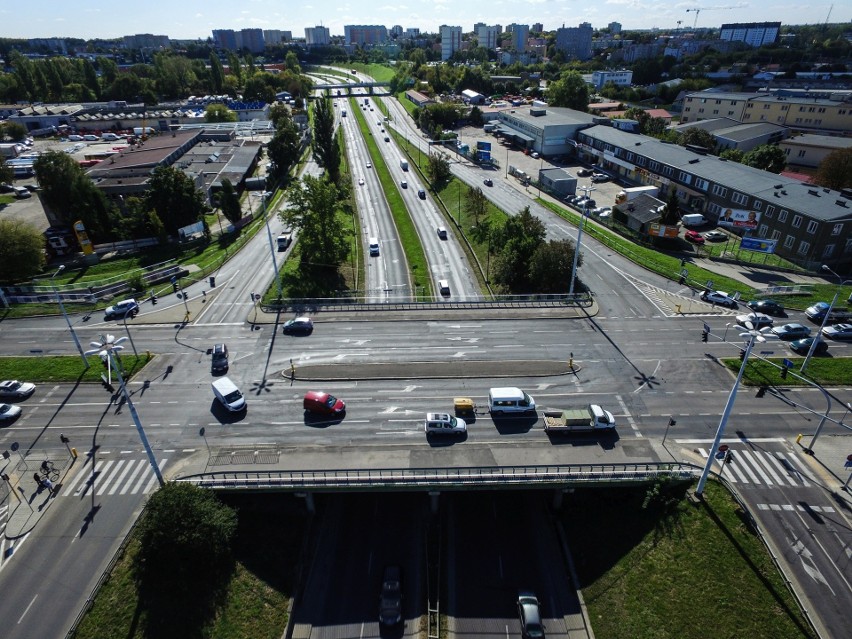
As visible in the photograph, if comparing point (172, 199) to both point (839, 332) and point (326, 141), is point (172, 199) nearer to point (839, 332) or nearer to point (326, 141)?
point (326, 141)

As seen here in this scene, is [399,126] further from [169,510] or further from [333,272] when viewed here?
[169,510]

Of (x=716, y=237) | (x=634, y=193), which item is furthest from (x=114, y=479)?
(x=634, y=193)

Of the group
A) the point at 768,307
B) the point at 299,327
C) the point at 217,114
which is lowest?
the point at 768,307

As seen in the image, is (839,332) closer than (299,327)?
Yes

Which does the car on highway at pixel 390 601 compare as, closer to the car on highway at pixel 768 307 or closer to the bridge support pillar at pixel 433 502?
the bridge support pillar at pixel 433 502

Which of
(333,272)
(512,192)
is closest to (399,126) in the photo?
(512,192)

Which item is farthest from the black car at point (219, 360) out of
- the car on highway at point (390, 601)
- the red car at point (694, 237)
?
the red car at point (694, 237)
